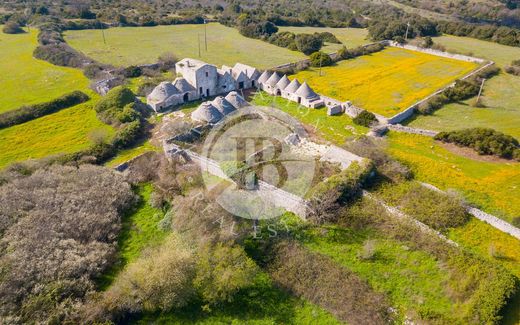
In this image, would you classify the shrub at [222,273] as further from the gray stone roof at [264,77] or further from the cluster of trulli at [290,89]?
the gray stone roof at [264,77]

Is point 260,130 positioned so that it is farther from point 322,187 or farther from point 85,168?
point 85,168

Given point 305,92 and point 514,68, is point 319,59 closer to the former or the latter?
point 305,92

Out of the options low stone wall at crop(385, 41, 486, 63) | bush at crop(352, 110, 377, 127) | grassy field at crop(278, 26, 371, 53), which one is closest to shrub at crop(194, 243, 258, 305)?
bush at crop(352, 110, 377, 127)

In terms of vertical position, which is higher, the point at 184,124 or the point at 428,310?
the point at 184,124

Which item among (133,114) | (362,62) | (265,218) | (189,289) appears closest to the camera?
(189,289)

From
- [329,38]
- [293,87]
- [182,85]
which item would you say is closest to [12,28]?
[182,85]

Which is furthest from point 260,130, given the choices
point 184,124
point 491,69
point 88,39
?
point 88,39

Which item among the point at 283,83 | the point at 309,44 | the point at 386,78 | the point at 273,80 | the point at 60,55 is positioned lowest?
the point at 386,78
